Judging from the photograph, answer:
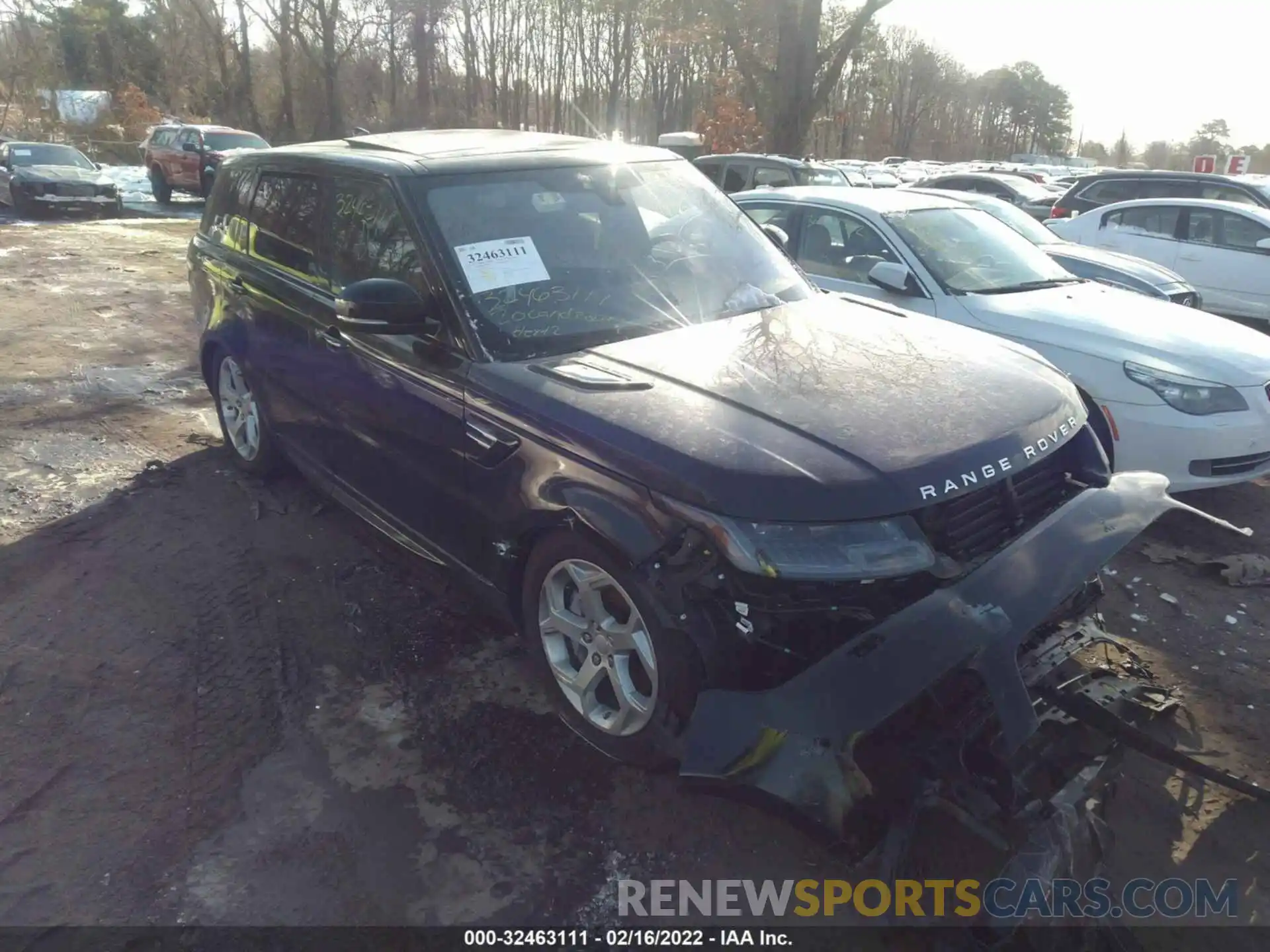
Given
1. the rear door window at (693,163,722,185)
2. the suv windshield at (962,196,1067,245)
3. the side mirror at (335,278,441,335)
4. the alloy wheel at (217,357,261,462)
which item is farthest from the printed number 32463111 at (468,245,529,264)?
the rear door window at (693,163,722,185)

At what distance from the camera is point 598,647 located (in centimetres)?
296

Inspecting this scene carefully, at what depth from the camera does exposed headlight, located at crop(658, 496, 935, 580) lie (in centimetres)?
244

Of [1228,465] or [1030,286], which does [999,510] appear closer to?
[1228,465]

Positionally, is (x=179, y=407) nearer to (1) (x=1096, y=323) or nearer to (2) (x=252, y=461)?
(2) (x=252, y=461)

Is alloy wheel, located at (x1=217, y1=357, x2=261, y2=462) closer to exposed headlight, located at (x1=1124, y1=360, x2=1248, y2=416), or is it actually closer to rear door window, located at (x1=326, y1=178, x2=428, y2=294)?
rear door window, located at (x1=326, y1=178, x2=428, y2=294)

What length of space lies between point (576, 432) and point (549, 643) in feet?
2.56

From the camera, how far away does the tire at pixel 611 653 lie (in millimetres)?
2664

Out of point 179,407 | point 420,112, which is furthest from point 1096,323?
point 420,112

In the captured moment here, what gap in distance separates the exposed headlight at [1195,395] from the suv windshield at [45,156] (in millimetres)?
20844

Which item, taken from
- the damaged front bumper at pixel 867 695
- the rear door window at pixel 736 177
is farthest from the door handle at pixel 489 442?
the rear door window at pixel 736 177

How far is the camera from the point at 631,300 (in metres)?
3.57

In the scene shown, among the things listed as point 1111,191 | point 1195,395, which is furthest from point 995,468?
point 1111,191

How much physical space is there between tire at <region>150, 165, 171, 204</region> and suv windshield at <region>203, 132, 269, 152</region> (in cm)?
165
